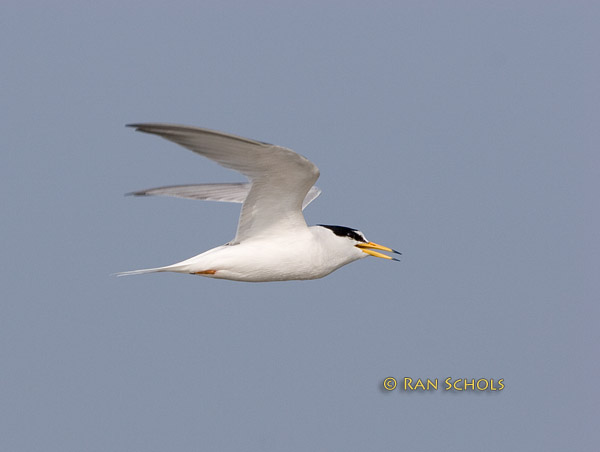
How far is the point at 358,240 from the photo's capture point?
365 inches

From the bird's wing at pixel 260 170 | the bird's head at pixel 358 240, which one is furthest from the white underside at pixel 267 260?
the bird's head at pixel 358 240

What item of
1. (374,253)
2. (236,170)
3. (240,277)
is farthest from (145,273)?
(374,253)

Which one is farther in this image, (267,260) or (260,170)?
(267,260)

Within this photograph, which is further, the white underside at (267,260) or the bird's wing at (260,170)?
the white underside at (267,260)

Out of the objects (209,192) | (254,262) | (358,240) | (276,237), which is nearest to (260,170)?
(276,237)

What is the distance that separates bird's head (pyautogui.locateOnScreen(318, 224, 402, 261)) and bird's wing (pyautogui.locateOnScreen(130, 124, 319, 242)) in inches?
22.3

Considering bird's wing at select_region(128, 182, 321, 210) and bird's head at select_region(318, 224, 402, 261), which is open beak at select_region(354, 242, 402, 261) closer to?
bird's head at select_region(318, 224, 402, 261)

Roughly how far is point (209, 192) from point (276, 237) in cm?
161

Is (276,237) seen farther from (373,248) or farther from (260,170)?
(373,248)

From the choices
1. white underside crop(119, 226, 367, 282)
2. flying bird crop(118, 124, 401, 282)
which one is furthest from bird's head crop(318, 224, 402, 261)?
white underside crop(119, 226, 367, 282)

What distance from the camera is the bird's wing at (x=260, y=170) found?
276 inches

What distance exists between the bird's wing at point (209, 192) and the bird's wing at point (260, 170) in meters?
1.16

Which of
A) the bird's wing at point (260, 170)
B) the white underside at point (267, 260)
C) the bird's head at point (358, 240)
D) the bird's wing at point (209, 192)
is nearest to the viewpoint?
the bird's wing at point (260, 170)

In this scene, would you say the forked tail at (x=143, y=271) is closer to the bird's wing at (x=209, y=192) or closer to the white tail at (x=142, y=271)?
the white tail at (x=142, y=271)
